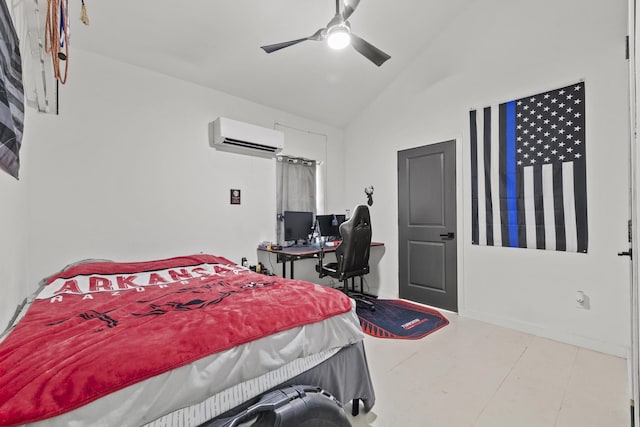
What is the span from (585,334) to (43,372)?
144 inches

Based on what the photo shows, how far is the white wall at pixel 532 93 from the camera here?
2408mm

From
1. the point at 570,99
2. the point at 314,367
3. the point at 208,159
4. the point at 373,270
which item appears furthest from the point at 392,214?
the point at 314,367

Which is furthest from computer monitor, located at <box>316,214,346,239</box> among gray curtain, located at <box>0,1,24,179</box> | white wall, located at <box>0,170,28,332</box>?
gray curtain, located at <box>0,1,24,179</box>

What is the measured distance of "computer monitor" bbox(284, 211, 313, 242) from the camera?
151 inches

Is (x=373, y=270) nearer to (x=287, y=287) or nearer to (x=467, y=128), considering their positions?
(x=467, y=128)

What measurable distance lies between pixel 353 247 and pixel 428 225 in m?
1.14

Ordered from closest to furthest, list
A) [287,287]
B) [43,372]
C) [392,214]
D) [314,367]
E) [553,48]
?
[43,372] < [314,367] < [287,287] < [553,48] < [392,214]

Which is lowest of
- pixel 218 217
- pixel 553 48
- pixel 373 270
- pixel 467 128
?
pixel 373 270

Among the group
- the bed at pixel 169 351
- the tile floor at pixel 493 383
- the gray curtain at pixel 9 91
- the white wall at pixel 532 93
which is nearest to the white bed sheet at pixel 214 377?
the bed at pixel 169 351

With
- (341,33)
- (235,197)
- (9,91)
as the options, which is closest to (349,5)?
(341,33)

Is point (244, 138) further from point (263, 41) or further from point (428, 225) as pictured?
point (428, 225)

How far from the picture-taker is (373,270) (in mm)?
4344

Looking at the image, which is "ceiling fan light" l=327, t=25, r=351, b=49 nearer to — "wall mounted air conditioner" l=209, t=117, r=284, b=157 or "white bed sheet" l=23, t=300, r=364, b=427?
"wall mounted air conditioner" l=209, t=117, r=284, b=157

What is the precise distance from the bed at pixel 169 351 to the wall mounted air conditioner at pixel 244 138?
76.0 inches
